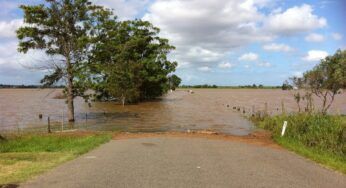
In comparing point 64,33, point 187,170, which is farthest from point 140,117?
point 187,170

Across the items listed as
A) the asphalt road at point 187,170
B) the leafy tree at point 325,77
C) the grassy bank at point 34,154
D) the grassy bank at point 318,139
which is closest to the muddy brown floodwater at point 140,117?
the leafy tree at point 325,77

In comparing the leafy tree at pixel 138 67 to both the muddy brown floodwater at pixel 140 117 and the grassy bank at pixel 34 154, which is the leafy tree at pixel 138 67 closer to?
the muddy brown floodwater at pixel 140 117

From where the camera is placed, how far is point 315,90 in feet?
112

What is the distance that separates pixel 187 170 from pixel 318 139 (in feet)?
28.4

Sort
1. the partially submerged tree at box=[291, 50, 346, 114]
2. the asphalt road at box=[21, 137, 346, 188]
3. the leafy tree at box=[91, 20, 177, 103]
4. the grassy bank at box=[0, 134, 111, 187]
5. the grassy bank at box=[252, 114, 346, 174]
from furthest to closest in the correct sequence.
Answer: the leafy tree at box=[91, 20, 177, 103]
the partially submerged tree at box=[291, 50, 346, 114]
the grassy bank at box=[252, 114, 346, 174]
the grassy bank at box=[0, 134, 111, 187]
the asphalt road at box=[21, 137, 346, 188]

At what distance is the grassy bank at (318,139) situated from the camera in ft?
45.7

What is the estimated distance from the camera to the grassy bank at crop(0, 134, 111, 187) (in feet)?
34.7

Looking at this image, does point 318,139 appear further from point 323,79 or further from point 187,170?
point 323,79

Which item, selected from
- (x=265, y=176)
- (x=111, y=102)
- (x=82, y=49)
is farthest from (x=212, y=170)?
(x=111, y=102)

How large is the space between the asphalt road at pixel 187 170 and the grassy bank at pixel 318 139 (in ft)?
2.01

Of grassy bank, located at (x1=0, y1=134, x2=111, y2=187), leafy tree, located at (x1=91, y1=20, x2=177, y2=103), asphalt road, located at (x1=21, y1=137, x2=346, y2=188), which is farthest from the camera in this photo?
leafy tree, located at (x1=91, y1=20, x2=177, y2=103)

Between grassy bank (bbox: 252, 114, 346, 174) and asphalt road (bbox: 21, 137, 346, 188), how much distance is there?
0.61m

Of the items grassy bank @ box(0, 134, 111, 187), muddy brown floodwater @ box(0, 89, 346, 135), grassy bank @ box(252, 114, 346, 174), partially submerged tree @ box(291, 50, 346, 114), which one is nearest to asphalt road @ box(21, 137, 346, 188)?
grassy bank @ box(0, 134, 111, 187)

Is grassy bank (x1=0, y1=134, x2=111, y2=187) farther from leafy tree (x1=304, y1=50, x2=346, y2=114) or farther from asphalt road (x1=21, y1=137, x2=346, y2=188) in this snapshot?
leafy tree (x1=304, y1=50, x2=346, y2=114)
